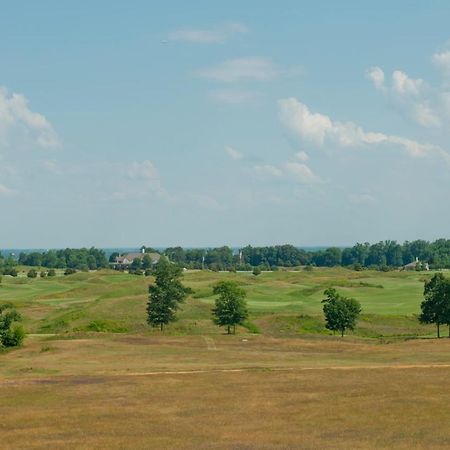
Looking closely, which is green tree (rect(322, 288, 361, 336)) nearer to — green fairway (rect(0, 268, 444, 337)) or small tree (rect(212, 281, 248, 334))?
green fairway (rect(0, 268, 444, 337))

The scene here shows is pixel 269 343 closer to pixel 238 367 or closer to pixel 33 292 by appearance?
pixel 238 367

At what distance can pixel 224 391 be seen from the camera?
56.6 metres

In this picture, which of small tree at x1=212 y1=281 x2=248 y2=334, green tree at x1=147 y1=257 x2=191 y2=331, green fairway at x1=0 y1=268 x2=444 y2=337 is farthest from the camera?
green fairway at x1=0 y1=268 x2=444 y2=337

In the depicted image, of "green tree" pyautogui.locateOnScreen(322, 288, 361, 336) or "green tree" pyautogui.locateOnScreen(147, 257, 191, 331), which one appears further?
"green tree" pyautogui.locateOnScreen(147, 257, 191, 331)

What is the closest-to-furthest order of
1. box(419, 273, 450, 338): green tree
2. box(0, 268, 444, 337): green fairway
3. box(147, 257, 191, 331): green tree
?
box(419, 273, 450, 338): green tree, box(147, 257, 191, 331): green tree, box(0, 268, 444, 337): green fairway

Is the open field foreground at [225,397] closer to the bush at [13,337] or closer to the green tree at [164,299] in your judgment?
the bush at [13,337]

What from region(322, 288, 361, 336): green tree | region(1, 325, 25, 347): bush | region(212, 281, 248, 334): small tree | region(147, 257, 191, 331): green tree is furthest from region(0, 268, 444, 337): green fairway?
region(1, 325, 25, 347): bush

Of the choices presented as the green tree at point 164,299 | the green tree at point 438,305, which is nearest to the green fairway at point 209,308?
the green tree at point 164,299

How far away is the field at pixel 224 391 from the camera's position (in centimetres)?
4228

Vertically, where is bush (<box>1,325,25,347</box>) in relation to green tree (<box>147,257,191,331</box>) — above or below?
below

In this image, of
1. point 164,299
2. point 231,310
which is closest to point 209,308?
point 164,299

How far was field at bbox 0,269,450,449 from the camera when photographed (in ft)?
139

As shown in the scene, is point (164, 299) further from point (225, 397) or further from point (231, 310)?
point (225, 397)

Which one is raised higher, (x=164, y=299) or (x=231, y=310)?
(x=164, y=299)
